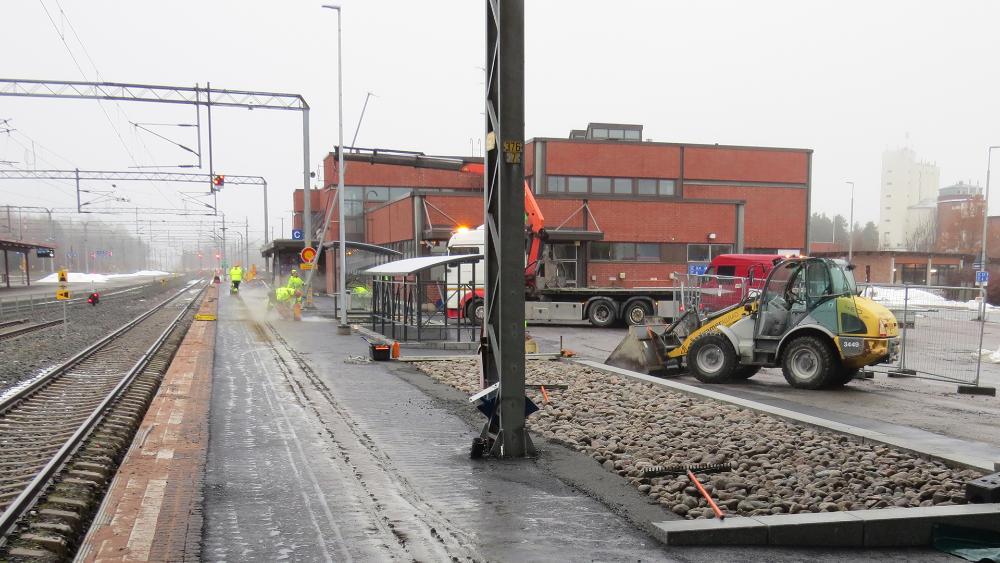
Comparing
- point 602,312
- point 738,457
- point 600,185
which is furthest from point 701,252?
point 738,457

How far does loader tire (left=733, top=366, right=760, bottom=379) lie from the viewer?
47.7ft

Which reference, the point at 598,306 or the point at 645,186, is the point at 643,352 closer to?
the point at 598,306

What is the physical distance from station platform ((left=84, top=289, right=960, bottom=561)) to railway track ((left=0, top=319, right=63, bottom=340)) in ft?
44.3

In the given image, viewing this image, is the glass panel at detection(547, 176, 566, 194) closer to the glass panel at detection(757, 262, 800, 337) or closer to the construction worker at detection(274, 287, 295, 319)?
the construction worker at detection(274, 287, 295, 319)

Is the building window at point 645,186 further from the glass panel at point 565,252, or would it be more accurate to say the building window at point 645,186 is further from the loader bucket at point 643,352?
the loader bucket at point 643,352

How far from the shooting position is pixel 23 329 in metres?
23.0

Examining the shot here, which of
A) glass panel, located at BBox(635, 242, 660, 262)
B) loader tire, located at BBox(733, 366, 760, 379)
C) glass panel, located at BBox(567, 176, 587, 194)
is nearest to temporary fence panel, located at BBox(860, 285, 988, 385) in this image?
loader tire, located at BBox(733, 366, 760, 379)

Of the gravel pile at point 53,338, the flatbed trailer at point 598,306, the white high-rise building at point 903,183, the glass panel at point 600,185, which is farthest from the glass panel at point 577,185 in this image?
the white high-rise building at point 903,183

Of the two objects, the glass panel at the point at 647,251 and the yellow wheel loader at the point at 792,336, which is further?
the glass panel at the point at 647,251

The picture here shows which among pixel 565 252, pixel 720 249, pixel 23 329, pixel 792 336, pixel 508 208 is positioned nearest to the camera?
pixel 508 208

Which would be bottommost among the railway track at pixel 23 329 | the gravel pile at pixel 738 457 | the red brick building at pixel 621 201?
the railway track at pixel 23 329

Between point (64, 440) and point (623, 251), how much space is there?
3134cm

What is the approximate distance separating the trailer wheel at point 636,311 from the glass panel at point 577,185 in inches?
779

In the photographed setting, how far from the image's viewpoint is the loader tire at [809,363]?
12.8 metres
